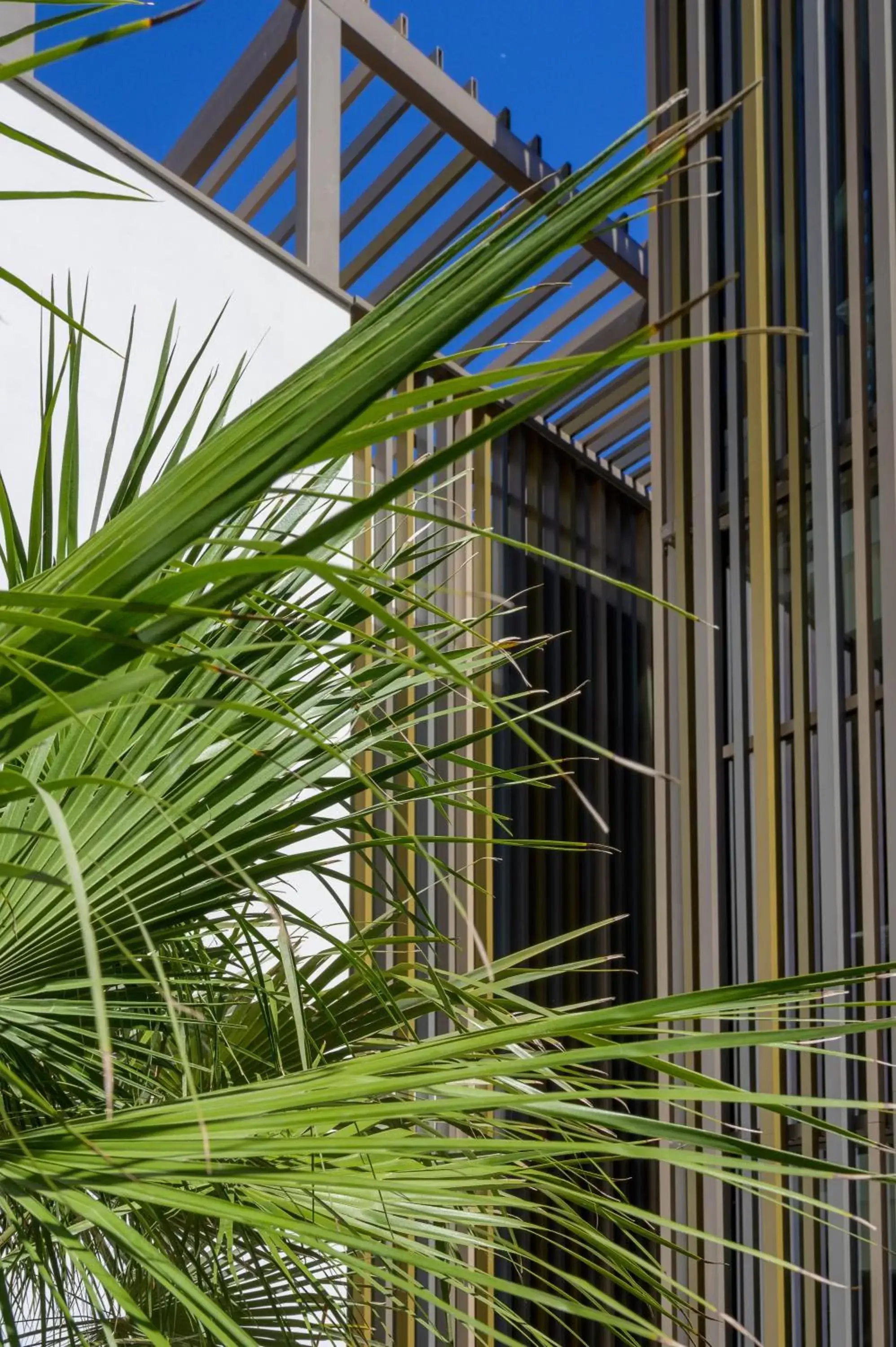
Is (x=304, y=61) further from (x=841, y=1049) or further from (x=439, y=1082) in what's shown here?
(x=439, y=1082)

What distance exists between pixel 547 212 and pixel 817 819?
2365 mm

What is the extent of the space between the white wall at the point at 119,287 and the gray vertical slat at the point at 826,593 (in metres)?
1.36

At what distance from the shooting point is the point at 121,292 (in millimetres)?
3604

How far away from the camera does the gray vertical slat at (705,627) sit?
110 inches

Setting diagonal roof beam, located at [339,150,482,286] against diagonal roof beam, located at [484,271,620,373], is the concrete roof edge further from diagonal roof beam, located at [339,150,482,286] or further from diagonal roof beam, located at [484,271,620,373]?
diagonal roof beam, located at [484,271,620,373]

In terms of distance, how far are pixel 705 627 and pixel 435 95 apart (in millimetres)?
2245

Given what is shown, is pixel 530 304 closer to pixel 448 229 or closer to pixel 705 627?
pixel 448 229

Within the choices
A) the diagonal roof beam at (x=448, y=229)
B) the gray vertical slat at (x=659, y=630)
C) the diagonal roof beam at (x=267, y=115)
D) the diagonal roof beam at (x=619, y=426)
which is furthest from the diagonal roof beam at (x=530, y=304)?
the gray vertical slat at (x=659, y=630)

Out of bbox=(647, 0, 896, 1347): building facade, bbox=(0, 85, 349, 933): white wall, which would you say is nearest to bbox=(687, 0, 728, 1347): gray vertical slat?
bbox=(647, 0, 896, 1347): building facade

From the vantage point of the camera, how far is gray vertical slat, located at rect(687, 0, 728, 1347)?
281 cm

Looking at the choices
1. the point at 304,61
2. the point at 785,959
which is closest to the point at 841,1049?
the point at 785,959

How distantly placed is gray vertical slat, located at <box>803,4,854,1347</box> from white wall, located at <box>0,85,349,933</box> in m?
1.17

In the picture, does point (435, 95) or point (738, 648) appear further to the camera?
point (435, 95)

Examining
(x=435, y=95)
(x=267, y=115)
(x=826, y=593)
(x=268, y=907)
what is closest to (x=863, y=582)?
(x=826, y=593)
